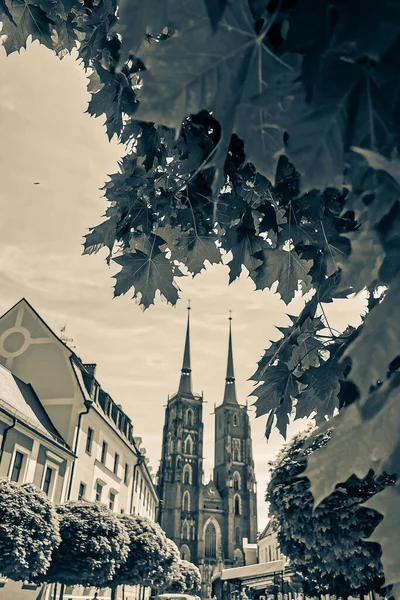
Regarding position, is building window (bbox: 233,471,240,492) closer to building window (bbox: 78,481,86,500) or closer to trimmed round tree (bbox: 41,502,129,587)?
building window (bbox: 78,481,86,500)

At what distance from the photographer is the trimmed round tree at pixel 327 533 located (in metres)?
9.72

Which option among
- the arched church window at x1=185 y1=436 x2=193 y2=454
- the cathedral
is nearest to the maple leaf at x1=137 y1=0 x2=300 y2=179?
the cathedral

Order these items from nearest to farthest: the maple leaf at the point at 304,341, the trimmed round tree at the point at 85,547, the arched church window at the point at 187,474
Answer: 1. the maple leaf at the point at 304,341
2. the trimmed round tree at the point at 85,547
3. the arched church window at the point at 187,474

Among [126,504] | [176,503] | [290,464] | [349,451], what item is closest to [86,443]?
[126,504]

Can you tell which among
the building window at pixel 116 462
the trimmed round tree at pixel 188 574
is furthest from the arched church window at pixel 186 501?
the building window at pixel 116 462

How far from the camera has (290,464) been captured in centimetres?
1077

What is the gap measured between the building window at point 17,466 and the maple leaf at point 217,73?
54.6ft

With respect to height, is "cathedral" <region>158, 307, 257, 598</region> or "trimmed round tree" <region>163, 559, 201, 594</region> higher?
"cathedral" <region>158, 307, 257, 598</region>

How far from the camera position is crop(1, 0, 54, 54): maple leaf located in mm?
3076

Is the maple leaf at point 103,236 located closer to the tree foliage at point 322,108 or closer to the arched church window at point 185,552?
the tree foliage at point 322,108

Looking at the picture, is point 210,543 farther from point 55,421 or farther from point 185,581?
point 55,421

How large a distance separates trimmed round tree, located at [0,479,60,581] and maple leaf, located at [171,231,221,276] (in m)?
11.8

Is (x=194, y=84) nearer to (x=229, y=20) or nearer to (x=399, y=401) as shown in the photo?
(x=229, y=20)

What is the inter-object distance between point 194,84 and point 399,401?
74cm
